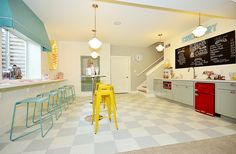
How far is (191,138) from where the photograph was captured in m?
2.03

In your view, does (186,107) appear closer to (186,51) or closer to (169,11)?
(186,51)

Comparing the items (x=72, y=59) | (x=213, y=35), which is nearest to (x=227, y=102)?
(x=213, y=35)

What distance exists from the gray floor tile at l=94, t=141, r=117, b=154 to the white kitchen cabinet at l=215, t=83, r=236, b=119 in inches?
106

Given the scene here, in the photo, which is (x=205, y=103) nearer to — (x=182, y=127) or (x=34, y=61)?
(x=182, y=127)

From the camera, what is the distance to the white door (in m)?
6.96

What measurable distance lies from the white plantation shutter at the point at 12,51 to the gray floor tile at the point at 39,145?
182 cm

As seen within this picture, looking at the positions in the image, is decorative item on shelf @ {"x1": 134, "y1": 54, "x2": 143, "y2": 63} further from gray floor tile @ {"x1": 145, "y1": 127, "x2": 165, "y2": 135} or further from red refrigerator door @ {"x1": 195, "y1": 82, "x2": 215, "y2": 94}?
gray floor tile @ {"x1": 145, "y1": 127, "x2": 165, "y2": 135}

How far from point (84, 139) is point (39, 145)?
2.18ft

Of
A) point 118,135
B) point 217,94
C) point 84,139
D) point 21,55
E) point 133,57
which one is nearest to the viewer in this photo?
point 84,139

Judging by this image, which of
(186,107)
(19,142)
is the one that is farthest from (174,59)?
(19,142)

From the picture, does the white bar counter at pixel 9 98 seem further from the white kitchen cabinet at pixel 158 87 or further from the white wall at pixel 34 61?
the white kitchen cabinet at pixel 158 87

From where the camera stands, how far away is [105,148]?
5.76ft

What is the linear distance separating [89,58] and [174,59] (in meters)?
4.04

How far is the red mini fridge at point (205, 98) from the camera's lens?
3070mm
